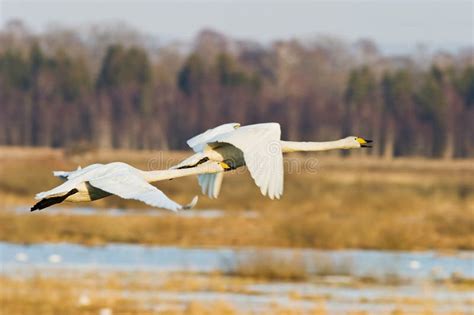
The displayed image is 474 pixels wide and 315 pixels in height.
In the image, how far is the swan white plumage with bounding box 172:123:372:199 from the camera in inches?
412

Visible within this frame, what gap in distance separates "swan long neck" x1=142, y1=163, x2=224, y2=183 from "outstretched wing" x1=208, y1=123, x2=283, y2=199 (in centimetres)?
26

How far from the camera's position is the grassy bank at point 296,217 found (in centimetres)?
2859

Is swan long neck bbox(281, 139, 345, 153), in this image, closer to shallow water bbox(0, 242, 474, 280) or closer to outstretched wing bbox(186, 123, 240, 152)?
outstretched wing bbox(186, 123, 240, 152)

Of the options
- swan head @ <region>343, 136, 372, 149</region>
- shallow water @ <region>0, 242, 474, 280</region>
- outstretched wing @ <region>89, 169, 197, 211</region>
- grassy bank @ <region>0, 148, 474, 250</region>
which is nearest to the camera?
outstretched wing @ <region>89, 169, 197, 211</region>

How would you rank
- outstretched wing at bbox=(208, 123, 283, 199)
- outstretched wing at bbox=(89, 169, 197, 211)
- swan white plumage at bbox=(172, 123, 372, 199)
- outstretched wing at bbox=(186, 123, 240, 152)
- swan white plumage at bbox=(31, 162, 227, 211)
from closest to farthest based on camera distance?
outstretched wing at bbox=(89, 169, 197, 211) < swan white plumage at bbox=(31, 162, 227, 211) < outstretched wing at bbox=(208, 123, 283, 199) < swan white plumage at bbox=(172, 123, 372, 199) < outstretched wing at bbox=(186, 123, 240, 152)

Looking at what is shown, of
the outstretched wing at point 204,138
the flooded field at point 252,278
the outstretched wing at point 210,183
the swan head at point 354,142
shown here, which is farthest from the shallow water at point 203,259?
the outstretched wing at point 210,183

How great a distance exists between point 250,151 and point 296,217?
1992 centimetres

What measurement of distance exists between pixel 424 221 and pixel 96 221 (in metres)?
8.32

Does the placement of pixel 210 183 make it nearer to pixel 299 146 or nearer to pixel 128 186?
pixel 299 146

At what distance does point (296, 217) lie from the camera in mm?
30656

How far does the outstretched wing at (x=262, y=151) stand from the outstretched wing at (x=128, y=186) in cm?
74

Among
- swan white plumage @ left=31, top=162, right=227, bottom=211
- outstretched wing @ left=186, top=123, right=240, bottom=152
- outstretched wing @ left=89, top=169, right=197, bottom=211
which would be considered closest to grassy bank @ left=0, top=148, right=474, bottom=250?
outstretched wing @ left=186, top=123, right=240, bottom=152

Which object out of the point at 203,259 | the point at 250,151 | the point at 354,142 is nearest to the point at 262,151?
the point at 250,151

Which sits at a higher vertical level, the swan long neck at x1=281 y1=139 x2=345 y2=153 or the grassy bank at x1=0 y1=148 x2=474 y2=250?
the swan long neck at x1=281 y1=139 x2=345 y2=153
